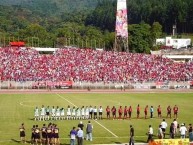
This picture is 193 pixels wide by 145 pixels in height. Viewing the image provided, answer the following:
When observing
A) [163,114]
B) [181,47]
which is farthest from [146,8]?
[163,114]

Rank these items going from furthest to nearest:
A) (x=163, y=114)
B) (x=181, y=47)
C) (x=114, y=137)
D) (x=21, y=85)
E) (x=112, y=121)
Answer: (x=181, y=47) < (x=21, y=85) < (x=163, y=114) < (x=112, y=121) < (x=114, y=137)

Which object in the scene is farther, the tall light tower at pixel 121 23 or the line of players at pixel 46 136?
the tall light tower at pixel 121 23

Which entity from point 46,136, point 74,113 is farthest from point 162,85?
point 46,136

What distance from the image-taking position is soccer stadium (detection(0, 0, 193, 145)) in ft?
96.4

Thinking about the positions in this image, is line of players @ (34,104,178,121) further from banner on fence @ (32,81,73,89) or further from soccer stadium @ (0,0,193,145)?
banner on fence @ (32,81,73,89)

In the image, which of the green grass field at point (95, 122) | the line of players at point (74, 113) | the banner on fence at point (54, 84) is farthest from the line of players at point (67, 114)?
the banner on fence at point (54, 84)

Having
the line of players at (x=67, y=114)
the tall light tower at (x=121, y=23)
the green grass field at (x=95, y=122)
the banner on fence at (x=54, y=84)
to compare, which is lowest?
the green grass field at (x=95, y=122)

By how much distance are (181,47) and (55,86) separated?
70.8 meters

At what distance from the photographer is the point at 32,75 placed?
72.5 meters

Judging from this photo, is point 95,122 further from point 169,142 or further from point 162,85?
point 162,85

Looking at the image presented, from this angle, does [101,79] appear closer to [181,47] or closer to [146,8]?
[181,47]

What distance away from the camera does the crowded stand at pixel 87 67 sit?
240ft

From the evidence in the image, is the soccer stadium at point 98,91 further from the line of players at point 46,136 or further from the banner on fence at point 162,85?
the banner on fence at point 162,85

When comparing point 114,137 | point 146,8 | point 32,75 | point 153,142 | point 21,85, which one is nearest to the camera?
point 153,142
